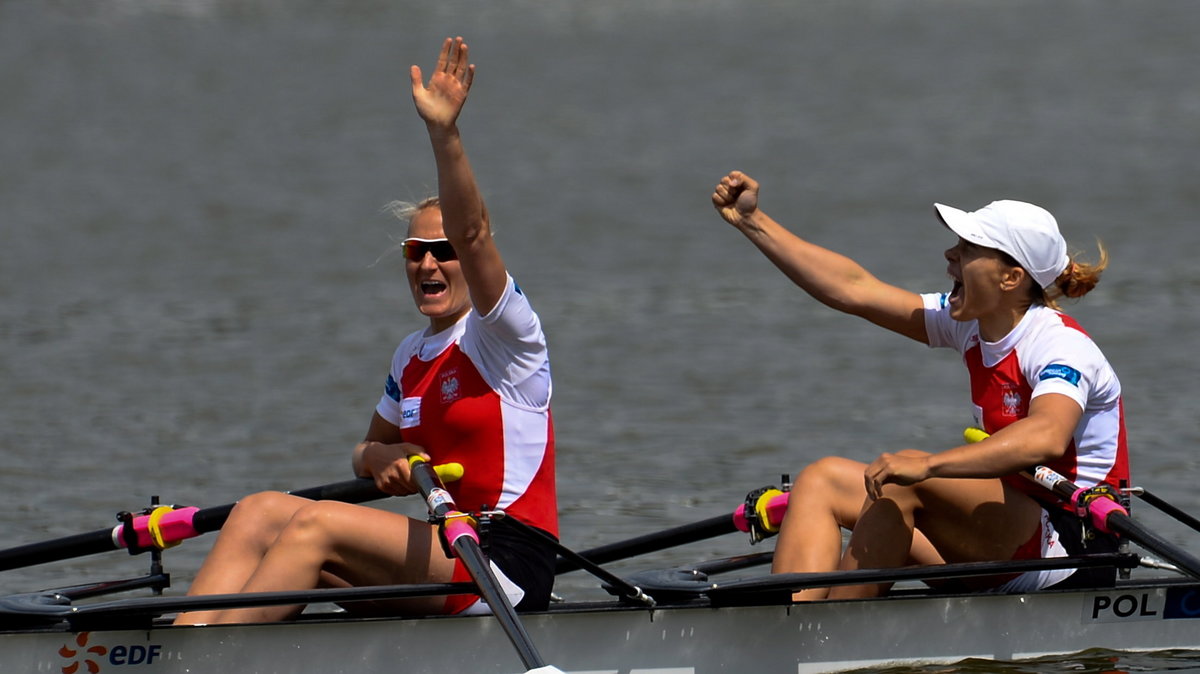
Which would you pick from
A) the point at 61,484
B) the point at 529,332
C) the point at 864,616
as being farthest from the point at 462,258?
the point at 61,484

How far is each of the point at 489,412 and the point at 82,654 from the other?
136 cm

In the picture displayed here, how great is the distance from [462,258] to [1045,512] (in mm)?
2139

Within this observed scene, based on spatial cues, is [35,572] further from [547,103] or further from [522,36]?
[522,36]

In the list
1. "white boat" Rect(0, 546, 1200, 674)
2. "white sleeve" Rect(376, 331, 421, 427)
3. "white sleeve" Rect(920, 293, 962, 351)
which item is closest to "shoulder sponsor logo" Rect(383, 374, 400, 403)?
"white sleeve" Rect(376, 331, 421, 427)

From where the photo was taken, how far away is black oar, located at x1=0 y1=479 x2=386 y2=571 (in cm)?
569

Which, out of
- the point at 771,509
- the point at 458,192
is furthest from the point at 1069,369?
the point at 458,192

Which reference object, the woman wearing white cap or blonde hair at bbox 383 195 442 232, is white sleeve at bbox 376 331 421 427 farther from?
the woman wearing white cap

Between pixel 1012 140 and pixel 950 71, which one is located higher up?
pixel 950 71

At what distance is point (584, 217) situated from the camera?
18.9 meters

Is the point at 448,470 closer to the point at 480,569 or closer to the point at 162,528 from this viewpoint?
the point at 480,569

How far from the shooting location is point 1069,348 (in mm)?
5348

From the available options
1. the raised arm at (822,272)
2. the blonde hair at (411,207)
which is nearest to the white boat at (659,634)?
the raised arm at (822,272)

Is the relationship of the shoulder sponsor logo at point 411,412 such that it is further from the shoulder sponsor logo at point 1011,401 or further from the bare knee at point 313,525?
the shoulder sponsor logo at point 1011,401

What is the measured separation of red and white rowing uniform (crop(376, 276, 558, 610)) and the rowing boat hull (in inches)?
13.1
